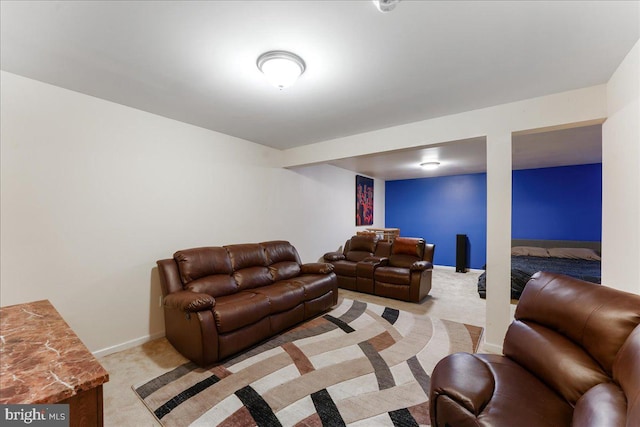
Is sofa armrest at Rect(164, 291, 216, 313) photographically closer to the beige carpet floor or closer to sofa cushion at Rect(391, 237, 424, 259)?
the beige carpet floor

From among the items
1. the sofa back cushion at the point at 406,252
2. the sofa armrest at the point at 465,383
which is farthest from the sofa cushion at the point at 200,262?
the sofa back cushion at the point at 406,252

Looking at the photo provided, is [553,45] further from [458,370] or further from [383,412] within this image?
[383,412]

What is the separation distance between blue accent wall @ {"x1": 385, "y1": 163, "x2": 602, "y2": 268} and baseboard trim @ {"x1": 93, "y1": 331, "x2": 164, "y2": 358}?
6.06 meters

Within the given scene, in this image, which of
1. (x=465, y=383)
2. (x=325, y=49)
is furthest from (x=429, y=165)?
(x=465, y=383)

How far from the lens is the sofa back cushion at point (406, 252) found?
15.1 ft

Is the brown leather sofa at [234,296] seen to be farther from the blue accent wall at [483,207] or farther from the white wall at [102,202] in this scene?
the blue accent wall at [483,207]

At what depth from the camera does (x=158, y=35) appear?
5.30ft

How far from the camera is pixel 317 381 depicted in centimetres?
207

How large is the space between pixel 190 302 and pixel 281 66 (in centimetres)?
203

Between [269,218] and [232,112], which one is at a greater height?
[232,112]

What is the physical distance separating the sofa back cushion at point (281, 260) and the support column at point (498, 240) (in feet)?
7.76

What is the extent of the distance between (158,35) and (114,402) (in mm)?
2488

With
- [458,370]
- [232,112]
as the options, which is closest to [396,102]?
[232,112]

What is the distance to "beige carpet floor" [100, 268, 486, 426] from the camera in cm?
175
